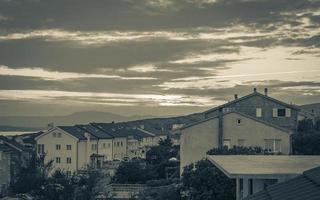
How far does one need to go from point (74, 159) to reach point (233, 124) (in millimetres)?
29928

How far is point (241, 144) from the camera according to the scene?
39.2 meters

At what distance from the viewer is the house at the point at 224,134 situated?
126 ft

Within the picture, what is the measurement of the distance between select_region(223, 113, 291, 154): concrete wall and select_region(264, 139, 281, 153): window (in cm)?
21

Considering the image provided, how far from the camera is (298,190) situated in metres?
7.61

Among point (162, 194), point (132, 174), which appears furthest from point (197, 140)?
point (162, 194)

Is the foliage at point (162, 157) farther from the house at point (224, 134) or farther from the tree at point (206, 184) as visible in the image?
the tree at point (206, 184)

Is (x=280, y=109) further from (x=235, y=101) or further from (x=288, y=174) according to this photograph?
(x=288, y=174)

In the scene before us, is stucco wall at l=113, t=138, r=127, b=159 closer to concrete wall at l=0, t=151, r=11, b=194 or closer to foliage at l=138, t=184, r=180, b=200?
concrete wall at l=0, t=151, r=11, b=194

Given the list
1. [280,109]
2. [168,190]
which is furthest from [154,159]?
[168,190]

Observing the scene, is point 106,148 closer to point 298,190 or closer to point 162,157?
point 162,157

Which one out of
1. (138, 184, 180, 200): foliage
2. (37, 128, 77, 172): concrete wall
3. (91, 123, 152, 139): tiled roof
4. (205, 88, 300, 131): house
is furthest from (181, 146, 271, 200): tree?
(91, 123, 152, 139): tiled roof

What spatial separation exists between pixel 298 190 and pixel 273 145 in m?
31.2

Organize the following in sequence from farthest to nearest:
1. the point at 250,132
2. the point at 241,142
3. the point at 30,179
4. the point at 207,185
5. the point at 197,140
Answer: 1. the point at 30,179
2. the point at 197,140
3. the point at 241,142
4. the point at 250,132
5. the point at 207,185

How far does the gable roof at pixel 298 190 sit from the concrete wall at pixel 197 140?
30.2 meters
